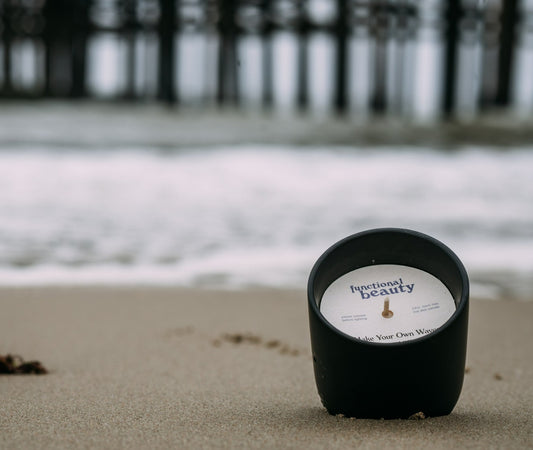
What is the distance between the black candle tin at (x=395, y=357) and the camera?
120cm

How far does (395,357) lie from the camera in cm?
119

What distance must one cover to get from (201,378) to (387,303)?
0.59 metres

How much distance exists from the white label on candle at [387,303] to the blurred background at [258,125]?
11.4 feet

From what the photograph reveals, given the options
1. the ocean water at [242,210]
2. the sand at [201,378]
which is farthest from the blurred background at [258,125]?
the sand at [201,378]

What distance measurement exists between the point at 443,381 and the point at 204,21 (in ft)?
19.6

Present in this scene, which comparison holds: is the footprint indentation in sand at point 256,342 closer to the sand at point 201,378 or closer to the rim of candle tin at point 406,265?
the sand at point 201,378

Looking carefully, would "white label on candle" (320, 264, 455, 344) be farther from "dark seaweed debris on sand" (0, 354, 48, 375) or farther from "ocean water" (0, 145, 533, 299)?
"ocean water" (0, 145, 533, 299)

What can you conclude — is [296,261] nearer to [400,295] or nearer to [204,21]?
[400,295]

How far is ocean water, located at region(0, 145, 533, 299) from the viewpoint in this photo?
3758 mm

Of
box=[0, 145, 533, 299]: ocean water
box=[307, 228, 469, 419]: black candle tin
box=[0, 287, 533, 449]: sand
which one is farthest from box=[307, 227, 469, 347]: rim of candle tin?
box=[0, 145, 533, 299]: ocean water

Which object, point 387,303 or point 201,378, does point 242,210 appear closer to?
point 201,378

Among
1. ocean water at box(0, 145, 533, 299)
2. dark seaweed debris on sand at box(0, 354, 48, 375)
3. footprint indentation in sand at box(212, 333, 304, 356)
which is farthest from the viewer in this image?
ocean water at box(0, 145, 533, 299)

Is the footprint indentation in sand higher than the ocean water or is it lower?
higher

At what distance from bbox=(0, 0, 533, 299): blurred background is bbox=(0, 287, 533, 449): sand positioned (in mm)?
2036
